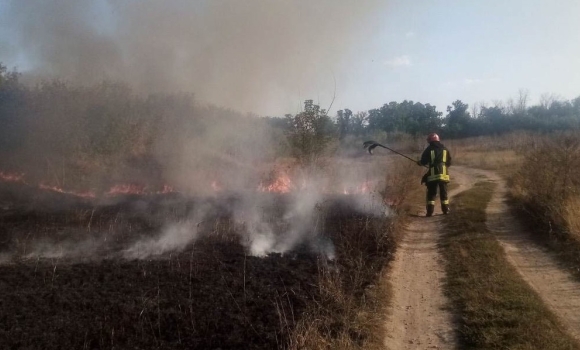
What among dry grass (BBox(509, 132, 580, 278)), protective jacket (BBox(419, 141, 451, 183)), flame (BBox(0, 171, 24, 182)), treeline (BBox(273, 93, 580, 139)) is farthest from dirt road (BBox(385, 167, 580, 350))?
treeline (BBox(273, 93, 580, 139))

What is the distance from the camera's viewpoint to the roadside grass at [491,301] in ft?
19.2

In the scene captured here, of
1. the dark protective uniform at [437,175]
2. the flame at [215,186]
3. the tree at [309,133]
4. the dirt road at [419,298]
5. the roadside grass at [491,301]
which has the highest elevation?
the tree at [309,133]

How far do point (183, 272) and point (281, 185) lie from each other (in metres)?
11.2

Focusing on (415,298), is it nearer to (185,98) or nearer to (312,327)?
(312,327)

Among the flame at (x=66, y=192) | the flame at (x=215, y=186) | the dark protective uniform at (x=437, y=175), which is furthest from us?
the flame at (x=215, y=186)

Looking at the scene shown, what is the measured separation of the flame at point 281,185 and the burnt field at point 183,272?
111 inches

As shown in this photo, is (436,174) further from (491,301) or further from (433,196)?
(491,301)

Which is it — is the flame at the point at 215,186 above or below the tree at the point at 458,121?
below

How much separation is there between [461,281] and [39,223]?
1251 cm

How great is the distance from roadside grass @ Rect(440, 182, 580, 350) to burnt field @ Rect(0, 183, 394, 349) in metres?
1.46

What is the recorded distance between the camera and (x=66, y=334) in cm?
632

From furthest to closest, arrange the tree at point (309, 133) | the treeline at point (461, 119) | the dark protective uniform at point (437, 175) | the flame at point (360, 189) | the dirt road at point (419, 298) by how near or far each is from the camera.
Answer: the treeline at point (461, 119)
the flame at point (360, 189)
the tree at point (309, 133)
the dark protective uniform at point (437, 175)
the dirt road at point (419, 298)

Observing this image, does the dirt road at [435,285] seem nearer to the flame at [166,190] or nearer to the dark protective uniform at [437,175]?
the dark protective uniform at [437,175]

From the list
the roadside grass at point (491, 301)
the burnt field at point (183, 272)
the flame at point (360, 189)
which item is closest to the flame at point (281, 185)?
the flame at point (360, 189)
